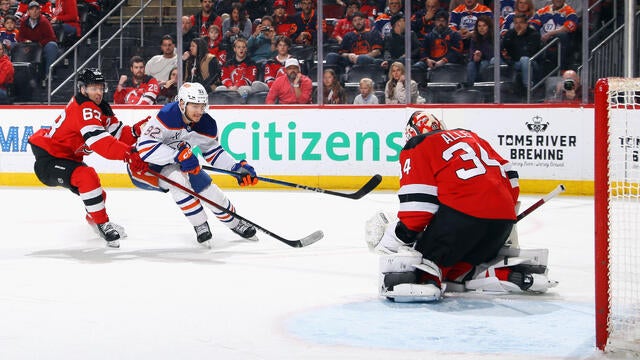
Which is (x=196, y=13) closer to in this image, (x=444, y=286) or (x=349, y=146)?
(x=349, y=146)

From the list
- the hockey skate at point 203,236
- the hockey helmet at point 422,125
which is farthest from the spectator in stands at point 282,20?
the hockey helmet at point 422,125

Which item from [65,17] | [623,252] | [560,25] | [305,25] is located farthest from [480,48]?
[65,17]

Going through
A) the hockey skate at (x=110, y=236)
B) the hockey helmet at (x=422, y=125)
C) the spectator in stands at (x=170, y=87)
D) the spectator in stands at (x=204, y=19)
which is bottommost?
the hockey skate at (x=110, y=236)

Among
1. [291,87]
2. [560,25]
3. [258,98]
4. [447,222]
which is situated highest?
[560,25]

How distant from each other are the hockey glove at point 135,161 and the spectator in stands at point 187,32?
396 cm

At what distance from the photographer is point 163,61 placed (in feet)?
31.9

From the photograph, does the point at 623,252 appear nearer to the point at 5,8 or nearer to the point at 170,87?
the point at 170,87

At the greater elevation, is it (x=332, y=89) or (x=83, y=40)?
(x=83, y=40)

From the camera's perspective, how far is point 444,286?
408 centimetres

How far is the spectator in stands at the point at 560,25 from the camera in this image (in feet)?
28.0

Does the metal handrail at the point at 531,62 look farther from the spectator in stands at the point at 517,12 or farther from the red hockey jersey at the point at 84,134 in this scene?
the red hockey jersey at the point at 84,134

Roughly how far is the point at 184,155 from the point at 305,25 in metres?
3.95

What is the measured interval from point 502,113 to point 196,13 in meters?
3.18

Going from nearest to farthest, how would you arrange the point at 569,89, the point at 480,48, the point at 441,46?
the point at 569,89 → the point at 480,48 → the point at 441,46
